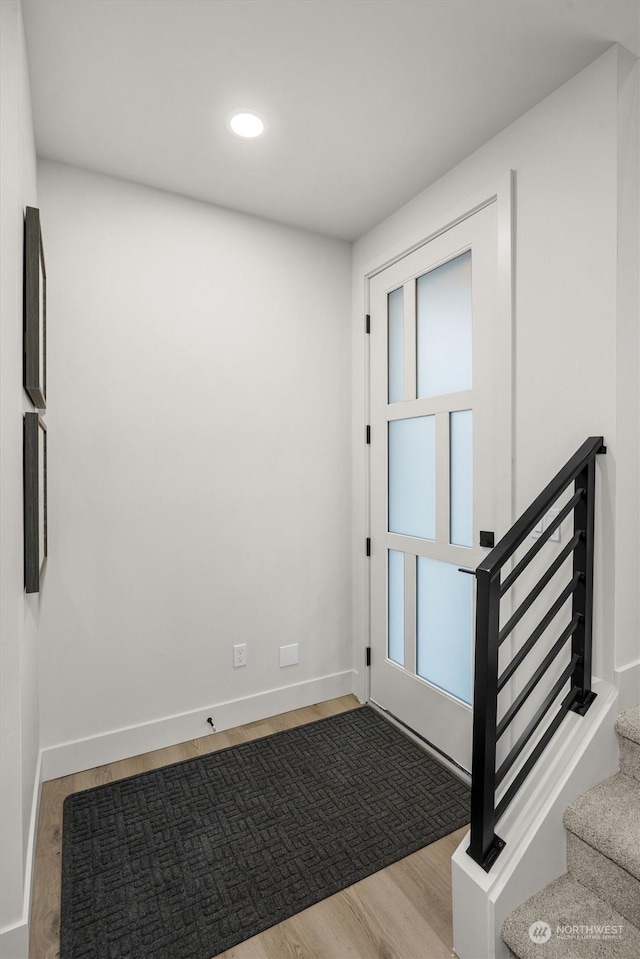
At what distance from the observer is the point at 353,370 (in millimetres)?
2836

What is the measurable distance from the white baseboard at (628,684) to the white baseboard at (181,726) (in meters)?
1.52

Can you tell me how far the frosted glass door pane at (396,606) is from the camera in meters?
2.56

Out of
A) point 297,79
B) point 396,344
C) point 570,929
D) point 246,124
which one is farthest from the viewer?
point 396,344

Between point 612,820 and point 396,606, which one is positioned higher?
point 396,606

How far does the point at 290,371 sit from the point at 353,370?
1.22 ft

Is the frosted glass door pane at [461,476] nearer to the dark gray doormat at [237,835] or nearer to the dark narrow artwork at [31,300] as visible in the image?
the dark gray doormat at [237,835]

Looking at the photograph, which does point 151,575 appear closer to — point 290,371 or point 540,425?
point 290,371

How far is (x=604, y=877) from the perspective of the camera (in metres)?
1.37

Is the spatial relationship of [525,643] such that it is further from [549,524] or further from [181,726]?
[181,726]

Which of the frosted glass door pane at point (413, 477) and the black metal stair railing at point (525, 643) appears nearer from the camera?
the black metal stair railing at point (525, 643)

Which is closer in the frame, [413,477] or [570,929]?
[570,929]

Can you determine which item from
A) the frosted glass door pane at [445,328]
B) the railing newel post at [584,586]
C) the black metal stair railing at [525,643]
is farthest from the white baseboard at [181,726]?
the frosted glass door pane at [445,328]

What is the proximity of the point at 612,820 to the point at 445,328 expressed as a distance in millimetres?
1810

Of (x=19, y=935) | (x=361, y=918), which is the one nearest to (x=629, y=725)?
(x=361, y=918)
